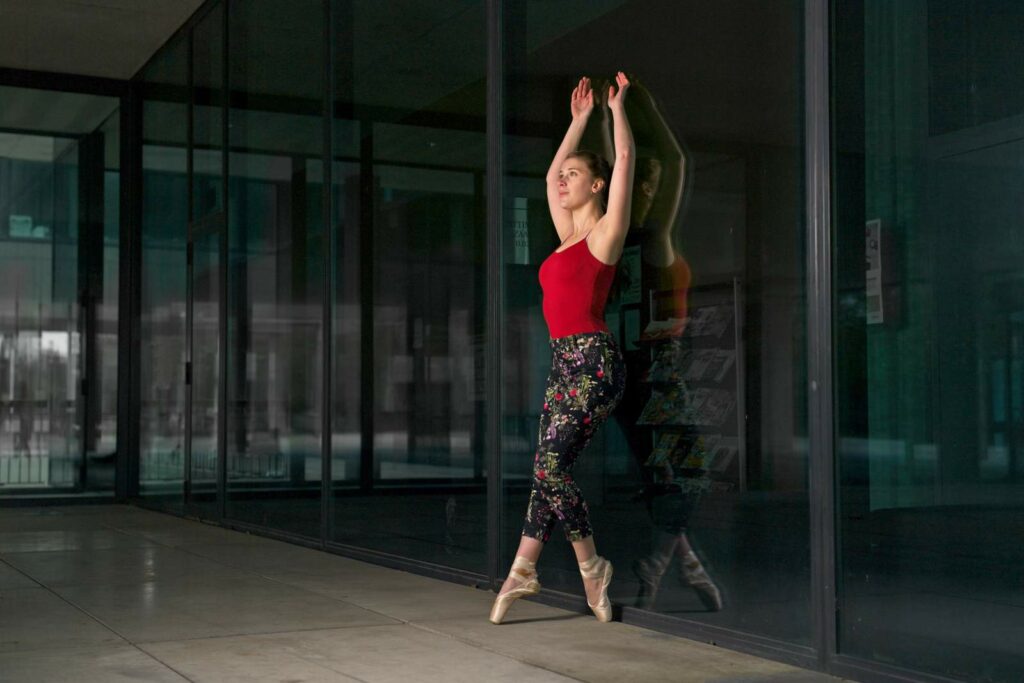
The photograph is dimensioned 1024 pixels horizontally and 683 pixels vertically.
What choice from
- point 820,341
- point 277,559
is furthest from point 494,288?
point 277,559

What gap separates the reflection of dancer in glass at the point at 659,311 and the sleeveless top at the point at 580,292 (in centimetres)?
11

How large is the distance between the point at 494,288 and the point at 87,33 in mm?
5862

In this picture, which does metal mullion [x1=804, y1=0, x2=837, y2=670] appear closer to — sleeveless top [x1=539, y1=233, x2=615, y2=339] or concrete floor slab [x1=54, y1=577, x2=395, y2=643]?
sleeveless top [x1=539, y1=233, x2=615, y2=339]

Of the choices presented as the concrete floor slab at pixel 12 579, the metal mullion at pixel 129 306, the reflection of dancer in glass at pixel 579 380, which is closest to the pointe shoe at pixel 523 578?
the reflection of dancer in glass at pixel 579 380

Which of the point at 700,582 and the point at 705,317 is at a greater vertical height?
the point at 705,317

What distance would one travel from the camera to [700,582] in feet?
13.7

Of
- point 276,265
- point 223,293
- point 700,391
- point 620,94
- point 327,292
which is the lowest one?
point 700,391

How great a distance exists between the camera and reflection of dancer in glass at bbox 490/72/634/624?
4406 mm

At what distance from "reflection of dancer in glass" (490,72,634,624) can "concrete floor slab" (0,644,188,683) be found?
127 cm

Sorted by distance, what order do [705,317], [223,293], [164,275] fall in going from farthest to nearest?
1. [164,275]
2. [223,293]
3. [705,317]

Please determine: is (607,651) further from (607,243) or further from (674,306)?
Result: (607,243)

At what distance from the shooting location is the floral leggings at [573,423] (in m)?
4.40

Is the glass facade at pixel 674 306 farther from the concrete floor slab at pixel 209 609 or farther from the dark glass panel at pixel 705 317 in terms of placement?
the concrete floor slab at pixel 209 609

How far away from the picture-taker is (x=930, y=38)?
3488mm
